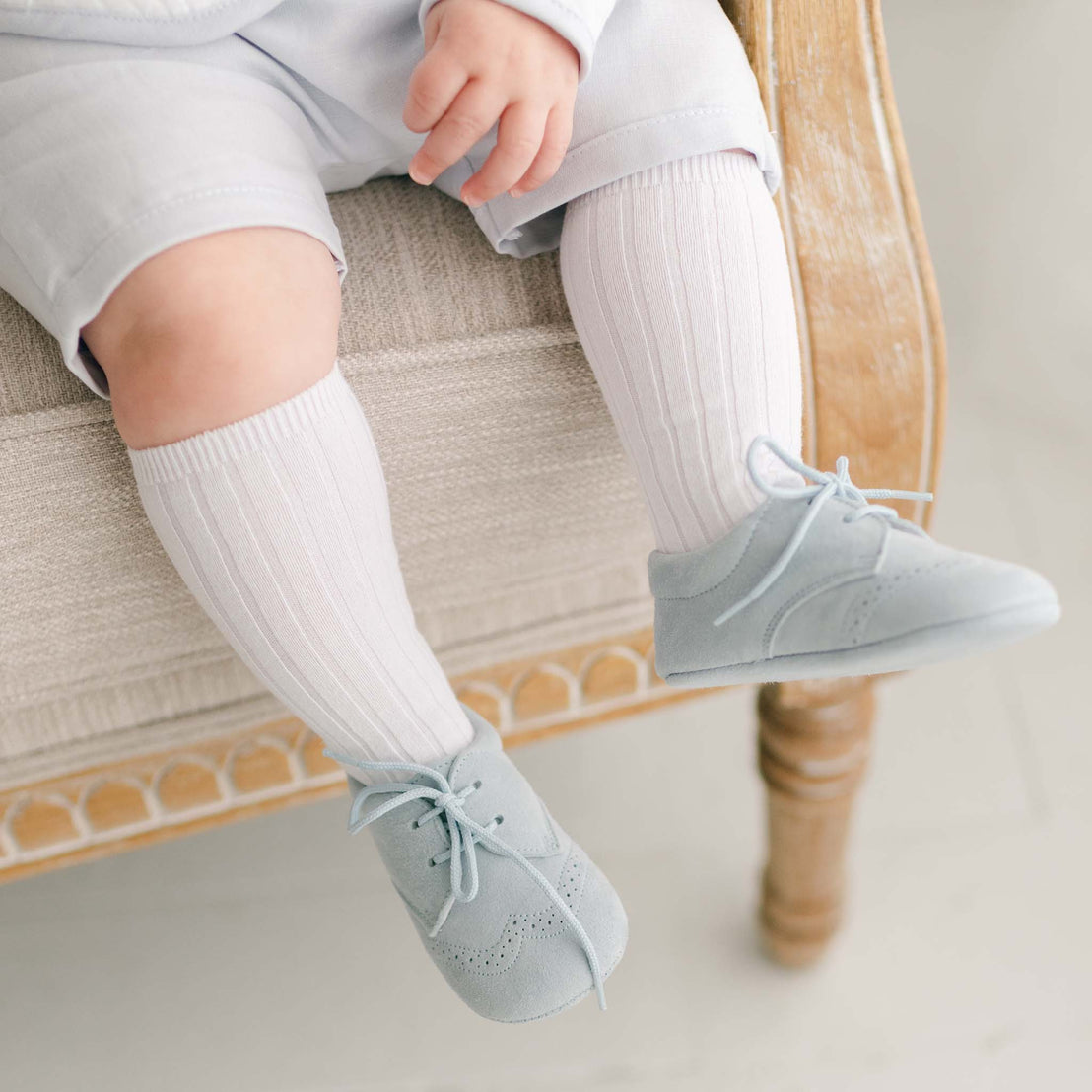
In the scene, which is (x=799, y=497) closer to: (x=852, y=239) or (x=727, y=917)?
(x=852, y=239)

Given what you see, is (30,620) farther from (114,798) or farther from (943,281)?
(943,281)

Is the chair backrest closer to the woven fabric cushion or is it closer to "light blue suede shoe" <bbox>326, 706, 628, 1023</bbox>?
the woven fabric cushion

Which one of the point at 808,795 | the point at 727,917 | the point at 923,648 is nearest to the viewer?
the point at 923,648

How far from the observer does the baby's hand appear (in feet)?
1.45

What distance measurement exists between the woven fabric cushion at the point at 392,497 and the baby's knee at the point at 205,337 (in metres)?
0.05

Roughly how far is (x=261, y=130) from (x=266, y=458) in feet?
0.46

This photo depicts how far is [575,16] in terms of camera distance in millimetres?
455

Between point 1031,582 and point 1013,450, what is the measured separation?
0.80 meters

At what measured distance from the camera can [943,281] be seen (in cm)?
121

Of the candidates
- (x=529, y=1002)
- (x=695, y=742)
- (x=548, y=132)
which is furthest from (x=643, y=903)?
(x=548, y=132)

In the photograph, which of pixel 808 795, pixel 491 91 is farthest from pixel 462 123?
pixel 808 795

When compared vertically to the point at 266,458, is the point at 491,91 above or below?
above

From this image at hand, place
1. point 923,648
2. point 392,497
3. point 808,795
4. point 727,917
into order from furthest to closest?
point 727,917 → point 808,795 → point 392,497 → point 923,648

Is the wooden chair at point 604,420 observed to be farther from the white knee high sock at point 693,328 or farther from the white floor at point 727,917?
the white floor at point 727,917
